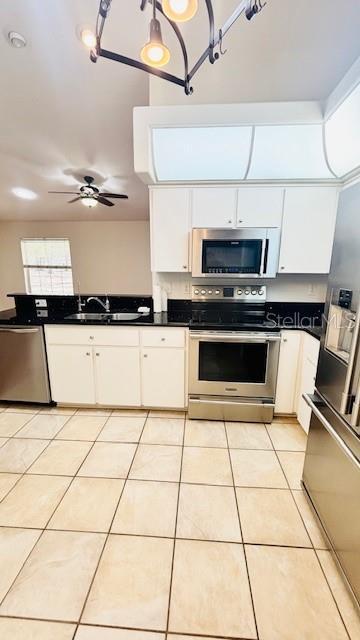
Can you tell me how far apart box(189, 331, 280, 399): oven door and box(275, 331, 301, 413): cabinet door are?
8 centimetres

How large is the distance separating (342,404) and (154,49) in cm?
154

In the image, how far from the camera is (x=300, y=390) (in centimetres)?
232

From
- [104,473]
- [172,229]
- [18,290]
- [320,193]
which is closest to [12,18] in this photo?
[172,229]

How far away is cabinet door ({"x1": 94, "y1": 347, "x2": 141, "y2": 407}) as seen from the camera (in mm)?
2441

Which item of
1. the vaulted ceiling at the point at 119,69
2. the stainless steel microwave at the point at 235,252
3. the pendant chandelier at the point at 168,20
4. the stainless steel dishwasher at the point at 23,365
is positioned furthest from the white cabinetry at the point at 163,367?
the vaulted ceiling at the point at 119,69

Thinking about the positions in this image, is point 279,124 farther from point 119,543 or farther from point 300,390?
point 119,543

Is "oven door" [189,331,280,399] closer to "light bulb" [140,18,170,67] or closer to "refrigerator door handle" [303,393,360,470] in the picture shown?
"refrigerator door handle" [303,393,360,470]

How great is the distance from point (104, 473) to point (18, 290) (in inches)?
242

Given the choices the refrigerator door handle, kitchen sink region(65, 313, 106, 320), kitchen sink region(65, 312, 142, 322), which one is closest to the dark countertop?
kitchen sink region(65, 312, 142, 322)

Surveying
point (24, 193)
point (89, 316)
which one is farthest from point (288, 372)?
point (24, 193)

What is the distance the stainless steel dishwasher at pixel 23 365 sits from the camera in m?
2.46

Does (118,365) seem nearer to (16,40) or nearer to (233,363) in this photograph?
(233,363)

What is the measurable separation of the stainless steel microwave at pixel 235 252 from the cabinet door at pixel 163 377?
80 centimetres

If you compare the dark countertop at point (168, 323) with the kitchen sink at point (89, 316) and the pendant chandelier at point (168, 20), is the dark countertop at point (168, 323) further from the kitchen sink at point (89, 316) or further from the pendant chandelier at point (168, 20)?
the pendant chandelier at point (168, 20)
